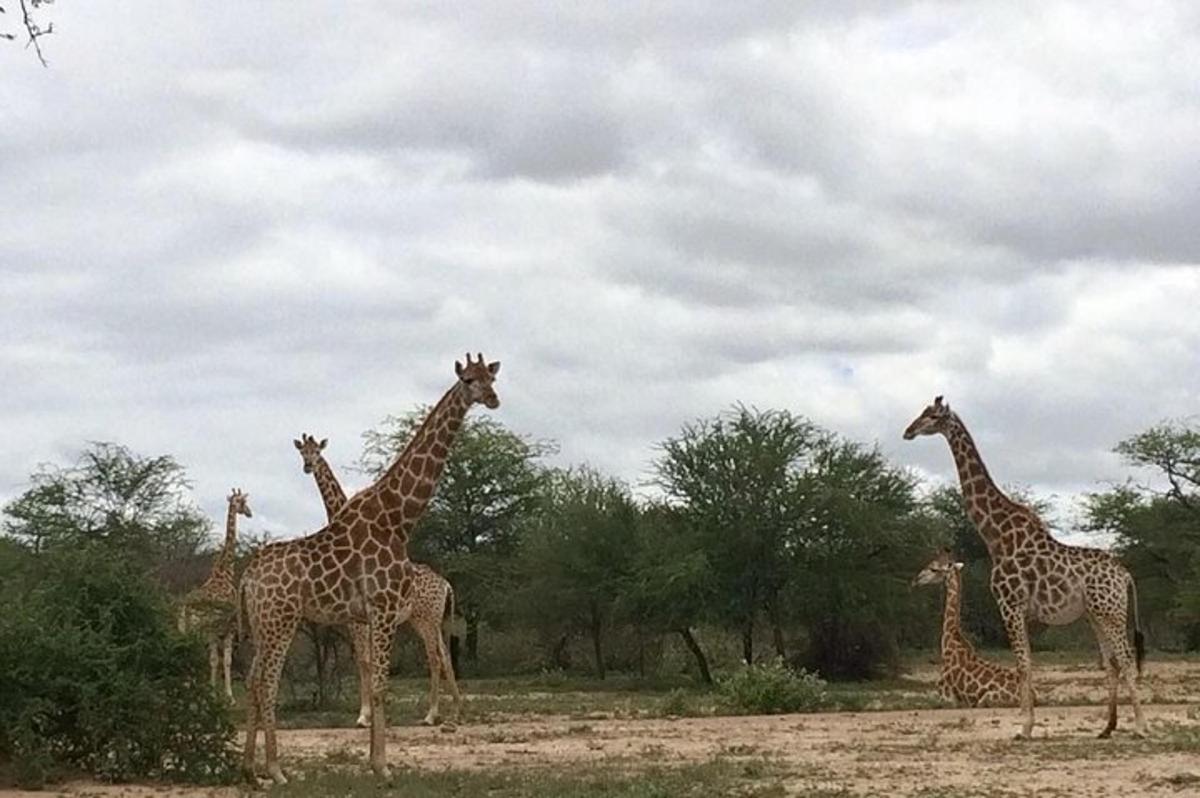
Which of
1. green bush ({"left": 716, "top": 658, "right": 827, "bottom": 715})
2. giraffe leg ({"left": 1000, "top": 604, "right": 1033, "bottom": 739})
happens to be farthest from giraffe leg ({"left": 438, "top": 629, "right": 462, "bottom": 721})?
giraffe leg ({"left": 1000, "top": 604, "right": 1033, "bottom": 739})

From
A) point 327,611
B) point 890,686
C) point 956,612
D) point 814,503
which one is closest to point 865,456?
point 814,503

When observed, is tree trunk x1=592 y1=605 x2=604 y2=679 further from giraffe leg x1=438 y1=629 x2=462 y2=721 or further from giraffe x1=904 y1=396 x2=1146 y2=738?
giraffe x1=904 y1=396 x2=1146 y2=738

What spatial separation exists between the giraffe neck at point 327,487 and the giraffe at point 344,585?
4.55 m

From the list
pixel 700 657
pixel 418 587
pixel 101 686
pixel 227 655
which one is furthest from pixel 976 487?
pixel 700 657

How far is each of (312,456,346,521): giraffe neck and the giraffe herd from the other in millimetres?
17

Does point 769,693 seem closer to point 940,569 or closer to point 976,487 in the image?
point 940,569

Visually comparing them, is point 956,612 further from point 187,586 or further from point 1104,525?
point 1104,525

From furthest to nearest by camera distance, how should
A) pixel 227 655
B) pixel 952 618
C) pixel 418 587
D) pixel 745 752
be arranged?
pixel 952 618 < pixel 227 655 < pixel 418 587 < pixel 745 752

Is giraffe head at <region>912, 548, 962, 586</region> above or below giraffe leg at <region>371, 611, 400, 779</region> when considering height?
above

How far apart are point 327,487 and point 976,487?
309 inches

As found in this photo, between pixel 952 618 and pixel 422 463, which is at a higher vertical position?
pixel 422 463

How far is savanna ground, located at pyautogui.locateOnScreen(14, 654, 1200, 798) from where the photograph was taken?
11930 millimetres

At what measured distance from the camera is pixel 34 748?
496 inches

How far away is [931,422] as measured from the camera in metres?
18.0
